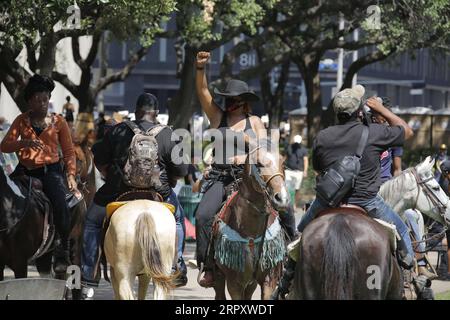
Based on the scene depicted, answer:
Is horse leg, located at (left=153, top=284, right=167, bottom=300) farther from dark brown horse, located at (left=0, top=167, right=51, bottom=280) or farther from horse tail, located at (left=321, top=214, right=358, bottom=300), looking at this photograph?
dark brown horse, located at (left=0, top=167, right=51, bottom=280)

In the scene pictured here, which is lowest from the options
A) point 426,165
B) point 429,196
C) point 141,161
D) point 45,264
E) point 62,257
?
point 45,264

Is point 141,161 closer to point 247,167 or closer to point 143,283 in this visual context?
point 247,167

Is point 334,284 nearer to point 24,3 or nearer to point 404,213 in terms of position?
point 404,213

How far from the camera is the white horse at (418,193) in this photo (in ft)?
44.7

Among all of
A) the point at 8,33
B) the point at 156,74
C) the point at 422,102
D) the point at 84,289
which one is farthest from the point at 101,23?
the point at 422,102

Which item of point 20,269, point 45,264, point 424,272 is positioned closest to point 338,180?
point 20,269

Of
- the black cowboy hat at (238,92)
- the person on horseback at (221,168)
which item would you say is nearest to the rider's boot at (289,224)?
the person on horseback at (221,168)

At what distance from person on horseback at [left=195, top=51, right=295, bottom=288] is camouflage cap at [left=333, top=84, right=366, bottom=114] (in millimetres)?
1494

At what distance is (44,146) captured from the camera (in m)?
12.4

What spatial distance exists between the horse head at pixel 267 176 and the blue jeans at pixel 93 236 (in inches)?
42.4

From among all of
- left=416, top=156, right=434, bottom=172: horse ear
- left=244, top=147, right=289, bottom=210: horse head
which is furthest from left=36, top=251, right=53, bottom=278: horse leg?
left=416, top=156, right=434, bottom=172: horse ear

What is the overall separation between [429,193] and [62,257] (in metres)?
4.87

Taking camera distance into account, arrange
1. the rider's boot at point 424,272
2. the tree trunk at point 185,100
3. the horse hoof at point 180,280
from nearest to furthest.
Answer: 1. the horse hoof at point 180,280
2. the rider's boot at point 424,272
3. the tree trunk at point 185,100

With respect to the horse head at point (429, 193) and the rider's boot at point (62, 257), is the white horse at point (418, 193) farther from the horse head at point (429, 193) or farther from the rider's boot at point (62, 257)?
the rider's boot at point (62, 257)
